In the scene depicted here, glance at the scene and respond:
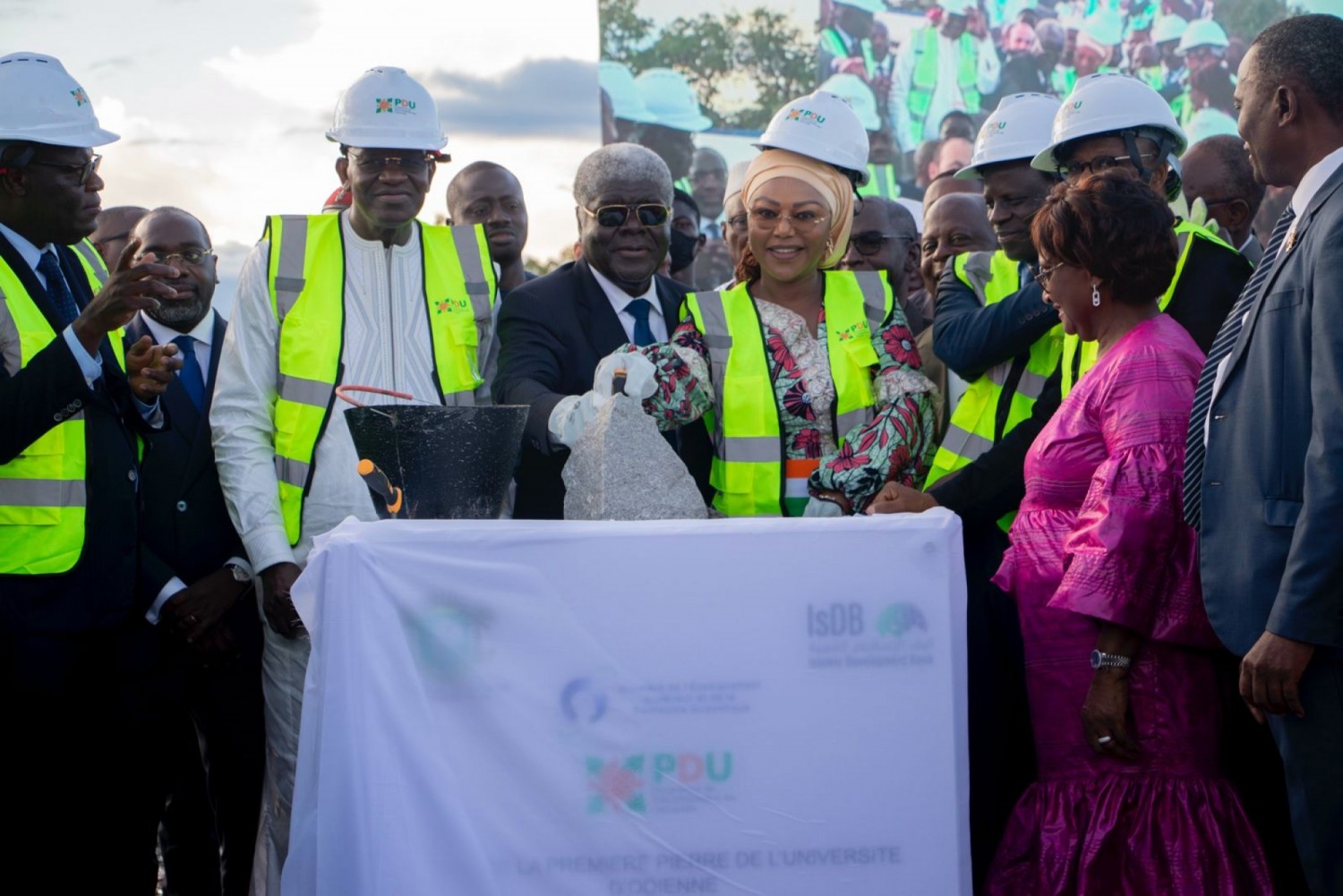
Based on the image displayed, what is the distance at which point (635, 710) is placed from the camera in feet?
9.07

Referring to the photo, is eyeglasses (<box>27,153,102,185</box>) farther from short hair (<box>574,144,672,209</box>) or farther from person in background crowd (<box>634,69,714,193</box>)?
person in background crowd (<box>634,69,714,193</box>)

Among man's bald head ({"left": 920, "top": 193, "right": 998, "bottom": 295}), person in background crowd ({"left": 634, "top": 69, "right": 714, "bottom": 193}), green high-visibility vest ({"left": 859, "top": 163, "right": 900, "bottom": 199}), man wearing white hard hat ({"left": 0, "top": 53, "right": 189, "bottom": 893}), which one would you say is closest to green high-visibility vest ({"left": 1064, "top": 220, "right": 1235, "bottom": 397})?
man's bald head ({"left": 920, "top": 193, "right": 998, "bottom": 295})

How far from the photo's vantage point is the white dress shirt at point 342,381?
3871 mm

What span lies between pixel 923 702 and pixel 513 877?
88 centimetres

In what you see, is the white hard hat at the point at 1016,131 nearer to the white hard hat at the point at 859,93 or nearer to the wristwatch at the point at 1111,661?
the wristwatch at the point at 1111,661

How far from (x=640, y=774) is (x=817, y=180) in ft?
5.73

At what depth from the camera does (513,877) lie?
271 centimetres

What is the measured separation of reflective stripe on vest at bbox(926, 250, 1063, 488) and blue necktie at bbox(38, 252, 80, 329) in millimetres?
2413

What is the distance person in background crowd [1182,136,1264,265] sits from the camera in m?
5.08

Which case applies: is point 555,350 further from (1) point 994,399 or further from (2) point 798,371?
(1) point 994,399

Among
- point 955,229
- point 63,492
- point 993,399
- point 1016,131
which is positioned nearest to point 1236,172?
point 955,229

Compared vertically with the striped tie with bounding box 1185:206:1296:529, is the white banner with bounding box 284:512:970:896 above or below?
below

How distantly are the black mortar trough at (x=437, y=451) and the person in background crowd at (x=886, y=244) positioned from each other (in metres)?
2.95

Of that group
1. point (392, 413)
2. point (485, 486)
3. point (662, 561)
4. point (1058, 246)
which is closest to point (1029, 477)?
point (1058, 246)
